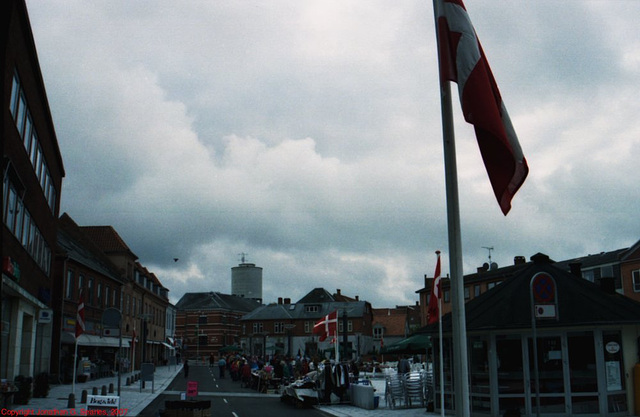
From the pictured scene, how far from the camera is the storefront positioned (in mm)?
17406

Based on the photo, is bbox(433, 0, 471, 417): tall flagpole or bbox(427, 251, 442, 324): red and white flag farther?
bbox(427, 251, 442, 324): red and white flag

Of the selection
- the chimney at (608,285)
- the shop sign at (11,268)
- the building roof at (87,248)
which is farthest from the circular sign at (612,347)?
the building roof at (87,248)

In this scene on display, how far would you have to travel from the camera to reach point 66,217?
5381cm

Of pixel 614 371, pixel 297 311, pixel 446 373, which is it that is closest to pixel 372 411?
pixel 446 373

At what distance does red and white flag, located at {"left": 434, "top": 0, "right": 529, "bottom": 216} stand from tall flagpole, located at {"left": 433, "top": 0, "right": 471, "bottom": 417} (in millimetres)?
277

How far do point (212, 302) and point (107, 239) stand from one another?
55937 mm

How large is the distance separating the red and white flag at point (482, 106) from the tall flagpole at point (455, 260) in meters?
0.28

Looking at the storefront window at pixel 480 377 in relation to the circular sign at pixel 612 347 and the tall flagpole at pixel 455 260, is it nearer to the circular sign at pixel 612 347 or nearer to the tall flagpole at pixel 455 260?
the circular sign at pixel 612 347

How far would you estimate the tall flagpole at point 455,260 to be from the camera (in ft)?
22.8

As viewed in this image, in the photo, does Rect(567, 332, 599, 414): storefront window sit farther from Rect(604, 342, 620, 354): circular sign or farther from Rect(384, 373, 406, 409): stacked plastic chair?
Rect(384, 373, 406, 409): stacked plastic chair

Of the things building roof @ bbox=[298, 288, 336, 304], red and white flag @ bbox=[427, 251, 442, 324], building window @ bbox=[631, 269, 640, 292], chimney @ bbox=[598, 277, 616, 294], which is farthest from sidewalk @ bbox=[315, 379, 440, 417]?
building roof @ bbox=[298, 288, 336, 304]

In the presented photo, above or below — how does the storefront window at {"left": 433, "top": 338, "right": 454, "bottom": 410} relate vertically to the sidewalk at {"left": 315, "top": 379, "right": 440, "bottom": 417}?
above

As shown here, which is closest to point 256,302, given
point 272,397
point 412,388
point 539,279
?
point 272,397

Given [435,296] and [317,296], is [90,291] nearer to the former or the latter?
[435,296]
